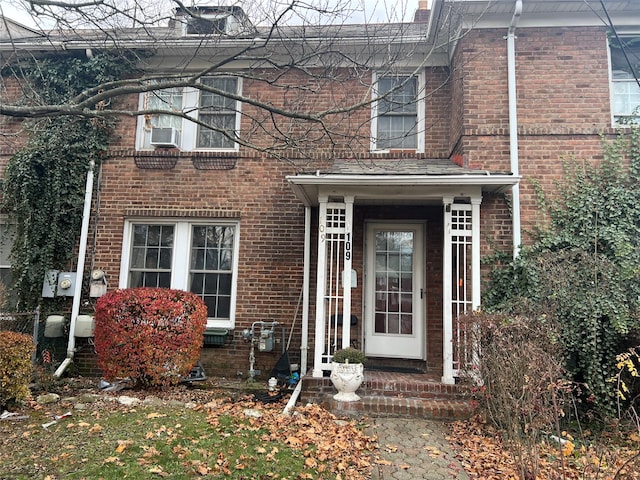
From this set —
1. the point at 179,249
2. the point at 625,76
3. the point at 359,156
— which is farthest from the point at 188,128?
the point at 625,76

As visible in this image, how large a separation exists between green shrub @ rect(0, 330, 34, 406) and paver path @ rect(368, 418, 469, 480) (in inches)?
167

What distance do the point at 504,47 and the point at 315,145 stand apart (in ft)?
11.2

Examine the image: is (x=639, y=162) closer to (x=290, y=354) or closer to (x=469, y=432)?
(x=469, y=432)

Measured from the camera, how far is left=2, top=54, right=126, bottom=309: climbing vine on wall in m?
7.16

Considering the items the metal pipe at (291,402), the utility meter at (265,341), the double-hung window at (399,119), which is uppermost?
the double-hung window at (399,119)

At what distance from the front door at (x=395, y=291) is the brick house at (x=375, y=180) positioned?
2 cm

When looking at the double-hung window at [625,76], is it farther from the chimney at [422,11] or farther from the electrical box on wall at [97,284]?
the electrical box on wall at [97,284]

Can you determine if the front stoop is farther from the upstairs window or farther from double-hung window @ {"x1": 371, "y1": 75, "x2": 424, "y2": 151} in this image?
the upstairs window

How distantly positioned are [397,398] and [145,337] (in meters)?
3.52

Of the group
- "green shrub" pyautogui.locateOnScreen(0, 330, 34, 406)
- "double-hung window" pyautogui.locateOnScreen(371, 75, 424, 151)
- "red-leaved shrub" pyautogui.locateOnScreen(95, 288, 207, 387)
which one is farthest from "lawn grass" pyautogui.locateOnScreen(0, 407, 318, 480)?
"double-hung window" pyautogui.locateOnScreen(371, 75, 424, 151)

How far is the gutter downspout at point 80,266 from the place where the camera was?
7074 mm

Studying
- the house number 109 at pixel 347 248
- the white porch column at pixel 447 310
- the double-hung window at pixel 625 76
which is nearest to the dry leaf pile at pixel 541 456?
the white porch column at pixel 447 310

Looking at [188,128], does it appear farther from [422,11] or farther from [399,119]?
[422,11]

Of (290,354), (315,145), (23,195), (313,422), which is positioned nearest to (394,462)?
(313,422)
